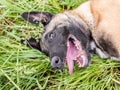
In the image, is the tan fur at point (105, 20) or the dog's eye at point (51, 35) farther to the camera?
the dog's eye at point (51, 35)

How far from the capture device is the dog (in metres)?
4.13

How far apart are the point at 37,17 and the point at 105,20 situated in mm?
760

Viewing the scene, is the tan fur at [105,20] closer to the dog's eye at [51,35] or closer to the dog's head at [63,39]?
the dog's head at [63,39]

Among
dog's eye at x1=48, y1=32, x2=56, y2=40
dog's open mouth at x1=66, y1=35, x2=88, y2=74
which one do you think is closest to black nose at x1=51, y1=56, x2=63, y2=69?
dog's open mouth at x1=66, y1=35, x2=88, y2=74

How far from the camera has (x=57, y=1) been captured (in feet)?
16.4

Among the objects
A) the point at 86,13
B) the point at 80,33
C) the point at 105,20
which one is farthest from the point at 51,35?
the point at 105,20

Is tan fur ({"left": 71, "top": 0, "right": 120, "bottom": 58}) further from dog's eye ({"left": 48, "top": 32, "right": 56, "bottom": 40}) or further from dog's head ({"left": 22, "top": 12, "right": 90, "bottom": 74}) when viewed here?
dog's eye ({"left": 48, "top": 32, "right": 56, "bottom": 40})

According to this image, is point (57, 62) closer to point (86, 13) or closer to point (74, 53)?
point (74, 53)

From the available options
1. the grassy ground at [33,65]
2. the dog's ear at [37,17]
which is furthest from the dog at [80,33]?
the grassy ground at [33,65]

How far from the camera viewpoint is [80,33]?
4.31 m

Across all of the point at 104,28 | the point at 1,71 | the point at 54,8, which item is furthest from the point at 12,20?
the point at 104,28

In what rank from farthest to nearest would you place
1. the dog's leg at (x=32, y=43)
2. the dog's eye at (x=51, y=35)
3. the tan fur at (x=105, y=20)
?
the dog's leg at (x=32, y=43)
the dog's eye at (x=51, y=35)
the tan fur at (x=105, y=20)

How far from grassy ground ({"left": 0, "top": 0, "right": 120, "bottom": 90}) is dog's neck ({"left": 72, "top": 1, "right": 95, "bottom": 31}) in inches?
13.5

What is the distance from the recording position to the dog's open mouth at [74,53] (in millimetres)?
4203
